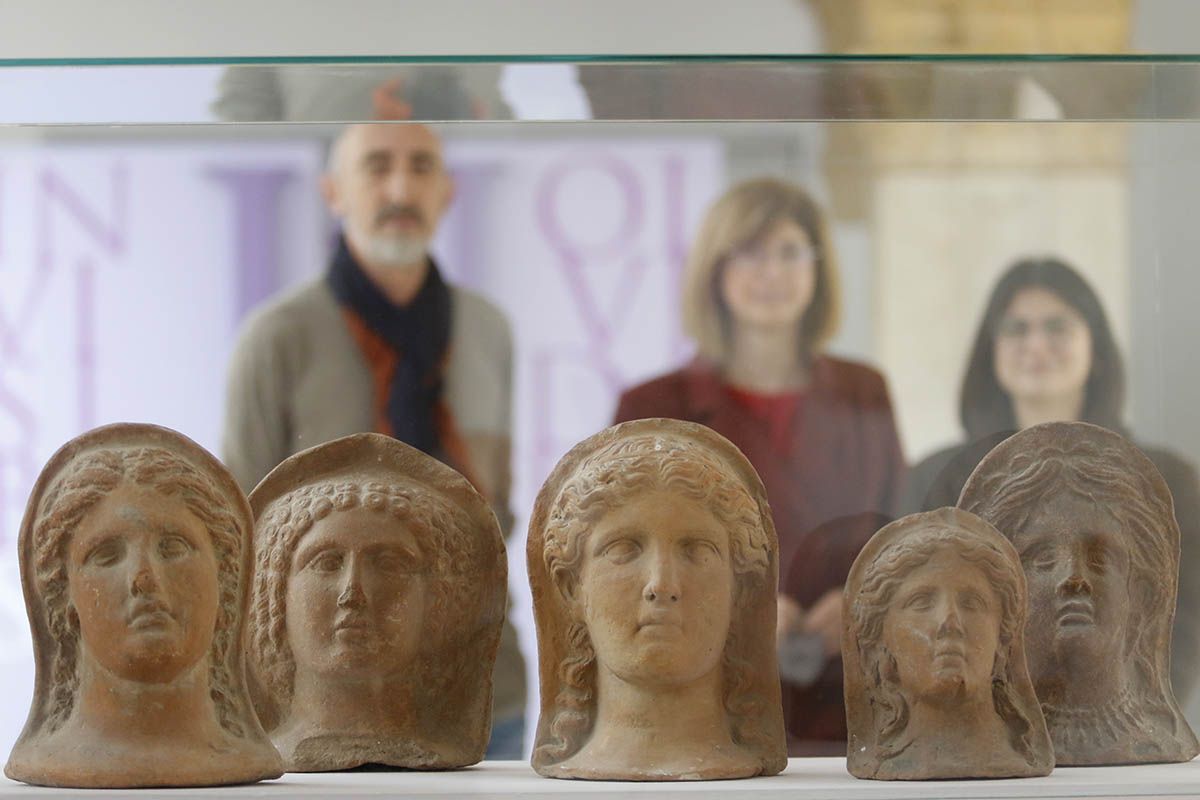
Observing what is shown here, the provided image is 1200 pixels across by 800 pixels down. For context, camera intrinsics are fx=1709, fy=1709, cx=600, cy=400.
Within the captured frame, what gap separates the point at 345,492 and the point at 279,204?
93 centimetres

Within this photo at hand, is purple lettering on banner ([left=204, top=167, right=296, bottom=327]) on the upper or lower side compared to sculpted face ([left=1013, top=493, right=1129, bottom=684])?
upper

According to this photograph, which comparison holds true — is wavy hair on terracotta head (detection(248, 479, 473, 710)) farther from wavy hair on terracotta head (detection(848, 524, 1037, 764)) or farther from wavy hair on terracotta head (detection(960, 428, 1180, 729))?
wavy hair on terracotta head (detection(960, 428, 1180, 729))

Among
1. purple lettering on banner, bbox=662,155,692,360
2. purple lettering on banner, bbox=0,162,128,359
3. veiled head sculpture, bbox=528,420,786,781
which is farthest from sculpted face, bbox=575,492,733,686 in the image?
purple lettering on banner, bbox=0,162,128,359

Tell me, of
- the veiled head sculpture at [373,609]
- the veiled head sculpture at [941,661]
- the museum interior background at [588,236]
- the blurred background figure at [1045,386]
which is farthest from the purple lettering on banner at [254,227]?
the veiled head sculpture at [941,661]

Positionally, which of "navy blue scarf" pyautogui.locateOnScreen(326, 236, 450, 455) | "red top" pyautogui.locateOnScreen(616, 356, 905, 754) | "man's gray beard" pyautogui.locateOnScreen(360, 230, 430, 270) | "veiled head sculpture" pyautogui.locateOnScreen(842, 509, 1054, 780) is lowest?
"veiled head sculpture" pyautogui.locateOnScreen(842, 509, 1054, 780)

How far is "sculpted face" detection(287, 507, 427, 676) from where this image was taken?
2.54 metres

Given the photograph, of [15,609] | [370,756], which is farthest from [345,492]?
[15,609]

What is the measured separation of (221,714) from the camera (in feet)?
7.68

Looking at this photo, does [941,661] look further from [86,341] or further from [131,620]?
[86,341]

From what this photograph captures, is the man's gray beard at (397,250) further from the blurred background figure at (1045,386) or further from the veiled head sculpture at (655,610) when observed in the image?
the blurred background figure at (1045,386)

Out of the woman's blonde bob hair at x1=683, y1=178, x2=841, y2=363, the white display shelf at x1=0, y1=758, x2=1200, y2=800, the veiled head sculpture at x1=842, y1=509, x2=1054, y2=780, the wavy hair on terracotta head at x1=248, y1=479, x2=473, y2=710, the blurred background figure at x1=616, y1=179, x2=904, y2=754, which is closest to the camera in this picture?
the white display shelf at x1=0, y1=758, x2=1200, y2=800

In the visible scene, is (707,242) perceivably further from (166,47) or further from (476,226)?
(166,47)

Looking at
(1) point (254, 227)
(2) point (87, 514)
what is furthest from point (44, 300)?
(2) point (87, 514)

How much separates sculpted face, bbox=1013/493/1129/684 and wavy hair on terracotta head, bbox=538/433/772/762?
43 cm
